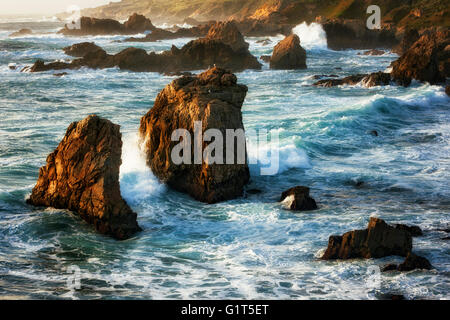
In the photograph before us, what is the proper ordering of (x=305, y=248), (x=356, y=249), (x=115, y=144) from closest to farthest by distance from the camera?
(x=356, y=249) → (x=305, y=248) → (x=115, y=144)

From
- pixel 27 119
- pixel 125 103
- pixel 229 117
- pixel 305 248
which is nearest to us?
pixel 305 248

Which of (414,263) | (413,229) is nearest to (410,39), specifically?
(413,229)

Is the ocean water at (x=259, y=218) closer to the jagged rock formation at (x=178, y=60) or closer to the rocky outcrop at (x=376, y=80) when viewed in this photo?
the rocky outcrop at (x=376, y=80)

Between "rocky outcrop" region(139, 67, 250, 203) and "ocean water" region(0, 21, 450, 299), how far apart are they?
1.17ft

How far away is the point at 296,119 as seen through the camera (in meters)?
23.8

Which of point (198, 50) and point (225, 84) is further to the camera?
point (198, 50)

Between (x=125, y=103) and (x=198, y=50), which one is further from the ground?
(x=198, y=50)

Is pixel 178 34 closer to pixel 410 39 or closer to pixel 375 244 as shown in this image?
pixel 410 39

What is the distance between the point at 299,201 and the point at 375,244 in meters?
3.19

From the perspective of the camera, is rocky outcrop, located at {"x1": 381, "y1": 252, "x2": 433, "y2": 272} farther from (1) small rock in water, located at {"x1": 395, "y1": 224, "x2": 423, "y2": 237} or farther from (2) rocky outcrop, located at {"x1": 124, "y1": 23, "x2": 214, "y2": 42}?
(2) rocky outcrop, located at {"x1": 124, "y1": 23, "x2": 214, "y2": 42}

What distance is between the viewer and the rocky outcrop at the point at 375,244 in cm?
1024

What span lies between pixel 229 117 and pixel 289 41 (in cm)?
3188

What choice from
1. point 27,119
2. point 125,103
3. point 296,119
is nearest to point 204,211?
point 296,119
